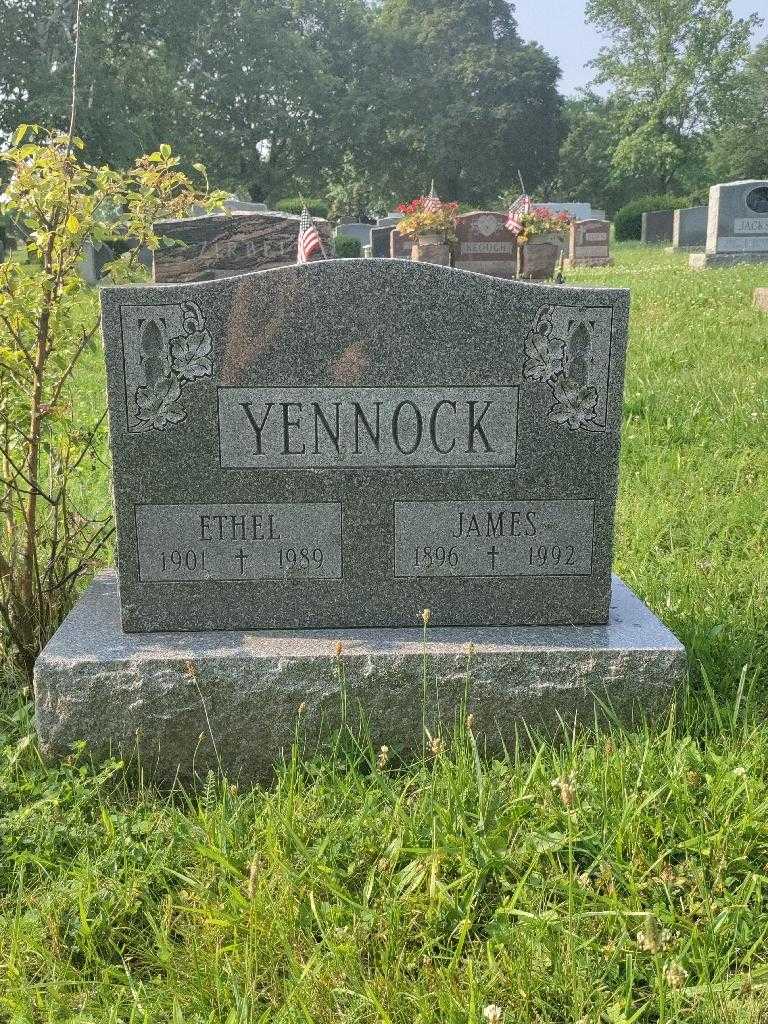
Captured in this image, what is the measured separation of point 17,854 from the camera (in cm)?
214

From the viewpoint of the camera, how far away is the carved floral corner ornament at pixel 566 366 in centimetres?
258

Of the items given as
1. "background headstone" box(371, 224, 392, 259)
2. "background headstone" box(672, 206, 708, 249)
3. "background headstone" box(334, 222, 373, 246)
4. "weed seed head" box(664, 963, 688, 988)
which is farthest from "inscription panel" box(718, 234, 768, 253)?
"weed seed head" box(664, 963, 688, 988)

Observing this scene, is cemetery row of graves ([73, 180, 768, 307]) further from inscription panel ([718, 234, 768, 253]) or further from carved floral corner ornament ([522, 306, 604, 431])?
carved floral corner ornament ([522, 306, 604, 431])

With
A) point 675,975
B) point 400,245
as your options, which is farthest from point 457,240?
point 675,975

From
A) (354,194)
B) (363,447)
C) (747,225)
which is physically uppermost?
(354,194)

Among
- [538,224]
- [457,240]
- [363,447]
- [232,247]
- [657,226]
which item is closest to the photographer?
[363,447]

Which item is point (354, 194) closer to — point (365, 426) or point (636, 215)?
point (636, 215)

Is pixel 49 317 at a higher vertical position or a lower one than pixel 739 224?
lower

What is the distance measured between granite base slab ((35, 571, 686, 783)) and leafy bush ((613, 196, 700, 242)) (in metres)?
33.7

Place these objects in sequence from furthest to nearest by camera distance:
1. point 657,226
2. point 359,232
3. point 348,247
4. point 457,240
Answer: point 657,226
point 359,232
point 348,247
point 457,240

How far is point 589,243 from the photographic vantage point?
23344 mm

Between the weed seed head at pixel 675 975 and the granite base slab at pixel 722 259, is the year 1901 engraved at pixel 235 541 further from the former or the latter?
the granite base slab at pixel 722 259

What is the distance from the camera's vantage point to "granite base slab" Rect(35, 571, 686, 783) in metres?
2.48

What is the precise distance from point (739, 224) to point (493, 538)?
17502 mm
